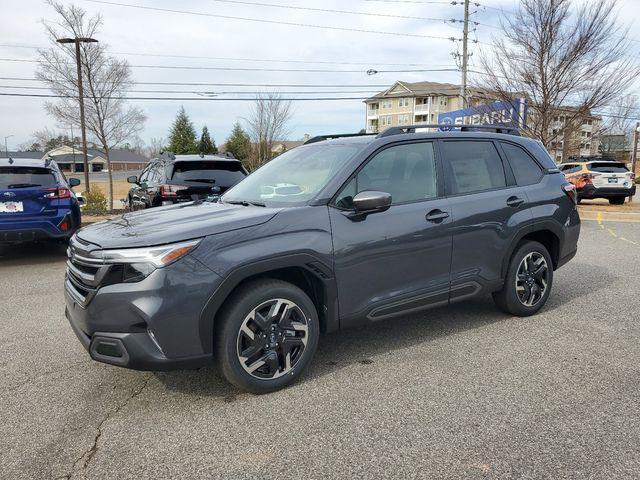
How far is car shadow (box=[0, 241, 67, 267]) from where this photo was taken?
27.2ft

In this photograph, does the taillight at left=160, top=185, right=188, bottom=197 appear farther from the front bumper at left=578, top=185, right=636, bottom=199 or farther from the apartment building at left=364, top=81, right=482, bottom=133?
the apartment building at left=364, top=81, right=482, bottom=133

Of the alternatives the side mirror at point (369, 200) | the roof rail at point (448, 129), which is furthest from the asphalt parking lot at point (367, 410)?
the roof rail at point (448, 129)

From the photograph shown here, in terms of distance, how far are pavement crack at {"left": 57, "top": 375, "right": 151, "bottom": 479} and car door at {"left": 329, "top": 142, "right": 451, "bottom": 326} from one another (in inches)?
60.3

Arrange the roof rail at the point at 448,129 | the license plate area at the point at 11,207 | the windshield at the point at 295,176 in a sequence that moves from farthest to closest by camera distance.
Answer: the license plate area at the point at 11,207
the roof rail at the point at 448,129
the windshield at the point at 295,176

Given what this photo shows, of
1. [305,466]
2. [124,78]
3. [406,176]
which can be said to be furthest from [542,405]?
[124,78]

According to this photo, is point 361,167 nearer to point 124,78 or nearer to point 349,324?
point 349,324

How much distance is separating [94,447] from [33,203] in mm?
6047

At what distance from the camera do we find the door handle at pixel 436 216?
13.2 ft

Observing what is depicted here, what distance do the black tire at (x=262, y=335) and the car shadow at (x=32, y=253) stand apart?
20.9ft

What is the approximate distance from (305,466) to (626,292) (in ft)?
16.3

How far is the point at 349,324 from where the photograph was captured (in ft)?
12.1

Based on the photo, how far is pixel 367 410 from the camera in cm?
313

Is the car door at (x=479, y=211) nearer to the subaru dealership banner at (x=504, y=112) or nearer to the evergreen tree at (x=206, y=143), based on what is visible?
the subaru dealership banner at (x=504, y=112)

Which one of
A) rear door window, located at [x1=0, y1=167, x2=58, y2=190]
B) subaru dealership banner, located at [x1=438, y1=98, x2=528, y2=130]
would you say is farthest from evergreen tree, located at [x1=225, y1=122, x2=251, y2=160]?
rear door window, located at [x1=0, y1=167, x2=58, y2=190]
